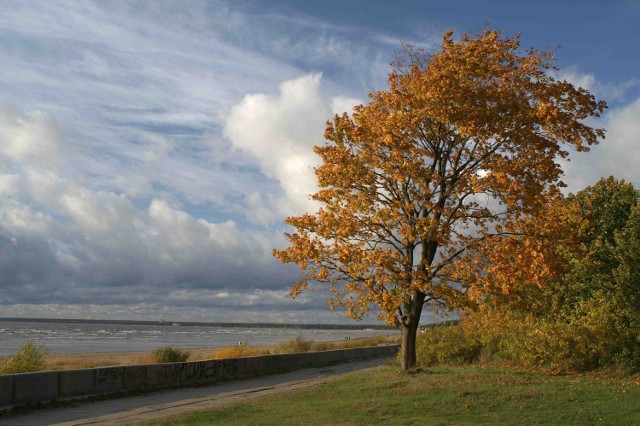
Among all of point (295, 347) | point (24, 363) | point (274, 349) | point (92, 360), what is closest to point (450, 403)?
point (24, 363)

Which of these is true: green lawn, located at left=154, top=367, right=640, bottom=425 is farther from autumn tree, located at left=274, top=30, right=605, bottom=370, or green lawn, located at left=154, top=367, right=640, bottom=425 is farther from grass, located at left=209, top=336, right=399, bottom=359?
grass, located at left=209, top=336, right=399, bottom=359

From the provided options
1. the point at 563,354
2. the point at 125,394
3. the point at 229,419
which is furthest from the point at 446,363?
the point at 229,419

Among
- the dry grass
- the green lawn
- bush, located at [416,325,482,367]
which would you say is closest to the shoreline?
the dry grass

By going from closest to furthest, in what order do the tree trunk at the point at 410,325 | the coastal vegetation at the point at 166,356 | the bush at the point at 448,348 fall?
1. the tree trunk at the point at 410,325
2. the coastal vegetation at the point at 166,356
3. the bush at the point at 448,348

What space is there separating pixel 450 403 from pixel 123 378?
9990 mm

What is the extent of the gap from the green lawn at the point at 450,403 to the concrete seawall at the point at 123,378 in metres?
4.23

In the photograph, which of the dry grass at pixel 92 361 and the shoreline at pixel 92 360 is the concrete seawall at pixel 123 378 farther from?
the dry grass at pixel 92 361

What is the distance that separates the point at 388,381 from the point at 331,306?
2809mm

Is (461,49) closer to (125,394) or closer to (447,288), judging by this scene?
(447,288)

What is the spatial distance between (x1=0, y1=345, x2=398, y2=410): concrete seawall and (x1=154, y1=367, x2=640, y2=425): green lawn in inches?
167

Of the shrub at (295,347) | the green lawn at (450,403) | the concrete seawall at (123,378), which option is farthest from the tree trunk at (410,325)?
the shrub at (295,347)

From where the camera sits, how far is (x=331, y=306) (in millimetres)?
20344

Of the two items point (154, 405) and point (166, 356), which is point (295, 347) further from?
point (154, 405)

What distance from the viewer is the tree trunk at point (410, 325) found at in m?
20.5
